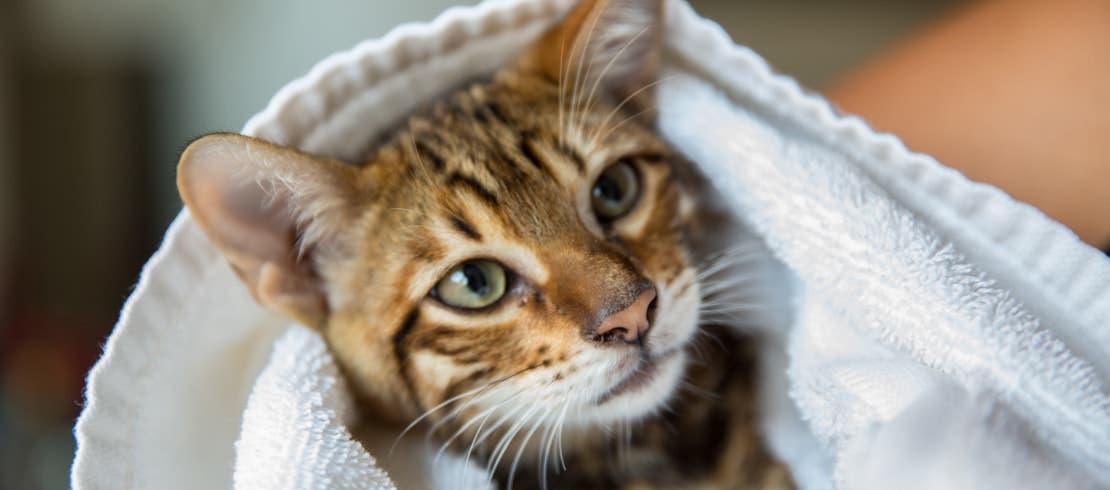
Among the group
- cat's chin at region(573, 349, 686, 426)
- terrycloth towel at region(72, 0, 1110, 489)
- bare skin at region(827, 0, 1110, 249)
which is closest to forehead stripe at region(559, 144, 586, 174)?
terrycloth towel at region(72, 0, 1110, 489)

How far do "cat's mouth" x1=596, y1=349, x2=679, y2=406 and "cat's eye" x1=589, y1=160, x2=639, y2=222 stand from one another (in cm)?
16

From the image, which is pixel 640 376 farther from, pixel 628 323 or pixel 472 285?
pixel 472 285

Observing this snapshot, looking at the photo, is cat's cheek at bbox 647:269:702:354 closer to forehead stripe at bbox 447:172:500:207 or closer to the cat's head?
the cat's head

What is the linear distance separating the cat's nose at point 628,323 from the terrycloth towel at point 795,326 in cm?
14

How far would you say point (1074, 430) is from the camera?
1.94ft

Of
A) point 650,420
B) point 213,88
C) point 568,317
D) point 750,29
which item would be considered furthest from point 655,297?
point 213,88

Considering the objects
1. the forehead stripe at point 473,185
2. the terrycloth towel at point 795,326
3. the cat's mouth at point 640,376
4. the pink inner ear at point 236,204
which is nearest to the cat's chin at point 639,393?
the cat's mouth at point 640,376

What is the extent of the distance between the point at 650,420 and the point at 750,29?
4.42ft

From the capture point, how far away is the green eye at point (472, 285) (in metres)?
0.81

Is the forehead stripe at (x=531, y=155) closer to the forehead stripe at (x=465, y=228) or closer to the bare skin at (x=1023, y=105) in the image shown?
the forehead stripe at (x=465, y=228)

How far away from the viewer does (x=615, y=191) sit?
0.88 m

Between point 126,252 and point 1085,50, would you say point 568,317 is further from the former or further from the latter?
point 126,252

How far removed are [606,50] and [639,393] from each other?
1.28 ft

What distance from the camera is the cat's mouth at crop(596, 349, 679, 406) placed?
30.5 inches
